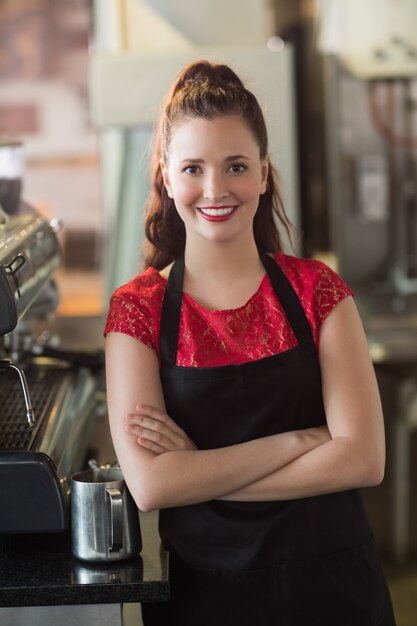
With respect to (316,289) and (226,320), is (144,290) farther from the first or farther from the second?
(316,289)

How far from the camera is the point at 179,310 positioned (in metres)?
1.75

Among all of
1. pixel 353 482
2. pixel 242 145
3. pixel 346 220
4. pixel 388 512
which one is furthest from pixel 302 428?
pixel 346 220

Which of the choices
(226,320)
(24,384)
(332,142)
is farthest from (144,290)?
(332,142)

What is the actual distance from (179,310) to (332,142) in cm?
254

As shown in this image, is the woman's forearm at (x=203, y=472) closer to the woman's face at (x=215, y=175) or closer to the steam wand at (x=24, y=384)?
the steam wand at (x=24, y=384)

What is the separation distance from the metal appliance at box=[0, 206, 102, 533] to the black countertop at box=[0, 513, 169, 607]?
7 cm

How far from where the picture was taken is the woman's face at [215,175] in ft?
5.52

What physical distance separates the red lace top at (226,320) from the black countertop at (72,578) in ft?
1.13

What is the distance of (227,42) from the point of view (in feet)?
12.5

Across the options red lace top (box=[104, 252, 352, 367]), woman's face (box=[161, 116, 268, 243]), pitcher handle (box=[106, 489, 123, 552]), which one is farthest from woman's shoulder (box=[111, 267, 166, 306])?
pitcher handle (box=[106, 489, 123, 552])

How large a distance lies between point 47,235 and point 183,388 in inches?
25.6

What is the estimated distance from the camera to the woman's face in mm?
1682

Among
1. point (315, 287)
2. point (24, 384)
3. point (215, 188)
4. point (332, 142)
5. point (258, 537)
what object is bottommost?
point (258, 537)

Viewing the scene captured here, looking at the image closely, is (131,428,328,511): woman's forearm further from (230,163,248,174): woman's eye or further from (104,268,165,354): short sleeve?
(230,163,248,174): woman's eye
